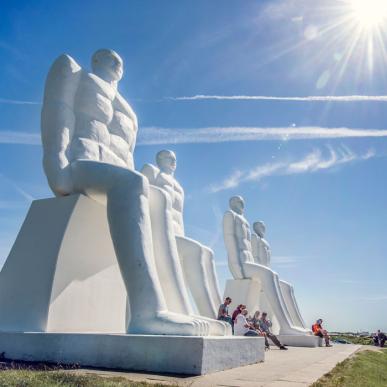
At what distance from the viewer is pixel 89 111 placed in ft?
25.0

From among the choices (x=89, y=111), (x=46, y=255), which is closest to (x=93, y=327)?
(x=46, y=255)

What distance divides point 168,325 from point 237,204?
35.3 feet

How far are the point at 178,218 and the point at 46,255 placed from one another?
4.09 meters

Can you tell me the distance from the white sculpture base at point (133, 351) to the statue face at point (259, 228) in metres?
13.0

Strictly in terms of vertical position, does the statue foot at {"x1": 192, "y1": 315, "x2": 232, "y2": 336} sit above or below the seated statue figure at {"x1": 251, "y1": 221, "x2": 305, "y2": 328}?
below

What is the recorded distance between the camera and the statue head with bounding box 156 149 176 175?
420 inches

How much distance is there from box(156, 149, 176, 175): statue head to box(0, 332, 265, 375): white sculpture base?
5.13m

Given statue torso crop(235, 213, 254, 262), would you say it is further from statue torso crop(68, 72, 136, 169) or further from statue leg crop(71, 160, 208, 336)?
statue leg crop(71, 160, 208, 336)

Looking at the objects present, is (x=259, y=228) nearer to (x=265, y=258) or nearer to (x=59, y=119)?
(x=265, y=258)

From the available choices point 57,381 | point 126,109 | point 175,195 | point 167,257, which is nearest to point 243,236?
point 175,195

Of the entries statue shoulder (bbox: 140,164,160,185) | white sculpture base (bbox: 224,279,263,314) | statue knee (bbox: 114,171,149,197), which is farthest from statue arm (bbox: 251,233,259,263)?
statue knee (bbox: 114,171,149,197)

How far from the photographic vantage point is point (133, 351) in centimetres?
525

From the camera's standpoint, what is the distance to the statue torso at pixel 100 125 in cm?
736

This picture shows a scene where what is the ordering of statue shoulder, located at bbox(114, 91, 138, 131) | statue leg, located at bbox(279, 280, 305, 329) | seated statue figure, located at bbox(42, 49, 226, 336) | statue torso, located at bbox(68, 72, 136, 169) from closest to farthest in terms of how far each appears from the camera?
seated statue figure, located at bbox(42, 49, 226, 336) → statue torso, located at bbox(68, 72, 136, 169) → statue shoulder, located at bbox(114, 91, 138, 131) → statue leg, located at bbox(279, 280, 305, 329)
